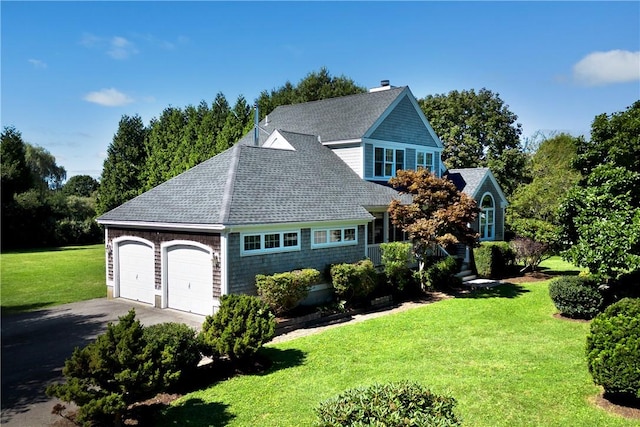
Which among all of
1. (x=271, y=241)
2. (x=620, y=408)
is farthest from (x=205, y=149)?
(x=620, y=408)

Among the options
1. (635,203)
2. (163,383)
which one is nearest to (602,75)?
(635,203)

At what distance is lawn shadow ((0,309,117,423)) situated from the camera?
9062 millimetres

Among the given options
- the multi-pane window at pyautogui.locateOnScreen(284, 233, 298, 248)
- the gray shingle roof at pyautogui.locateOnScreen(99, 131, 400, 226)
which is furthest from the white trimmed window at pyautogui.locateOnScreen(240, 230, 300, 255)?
the gray shingle roof at pyautogui.locateOnScreen(99, 131, 400, 226)

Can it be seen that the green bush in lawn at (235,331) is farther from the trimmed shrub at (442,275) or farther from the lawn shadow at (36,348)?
the trimmed shrub at (442,275)

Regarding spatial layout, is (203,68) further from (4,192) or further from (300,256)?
(4,192)

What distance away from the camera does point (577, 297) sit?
14836 millimetres

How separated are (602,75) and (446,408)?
71.4 feet

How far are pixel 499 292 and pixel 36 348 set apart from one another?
18.1 meters

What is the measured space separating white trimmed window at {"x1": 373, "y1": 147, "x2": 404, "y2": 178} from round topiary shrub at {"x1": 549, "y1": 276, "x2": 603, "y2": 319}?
10.7 m

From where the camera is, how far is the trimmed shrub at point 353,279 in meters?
16.3

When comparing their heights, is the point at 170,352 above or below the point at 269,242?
below

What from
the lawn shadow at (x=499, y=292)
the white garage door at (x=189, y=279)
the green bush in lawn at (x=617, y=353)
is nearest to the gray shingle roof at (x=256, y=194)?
the white garage door at (x=189, y=279)

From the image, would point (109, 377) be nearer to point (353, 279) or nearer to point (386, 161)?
point (353, 279)

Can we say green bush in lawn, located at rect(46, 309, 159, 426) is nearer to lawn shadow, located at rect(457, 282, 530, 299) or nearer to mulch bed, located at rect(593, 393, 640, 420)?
mulch bed, located at rect(593, 393, 640, 420)
